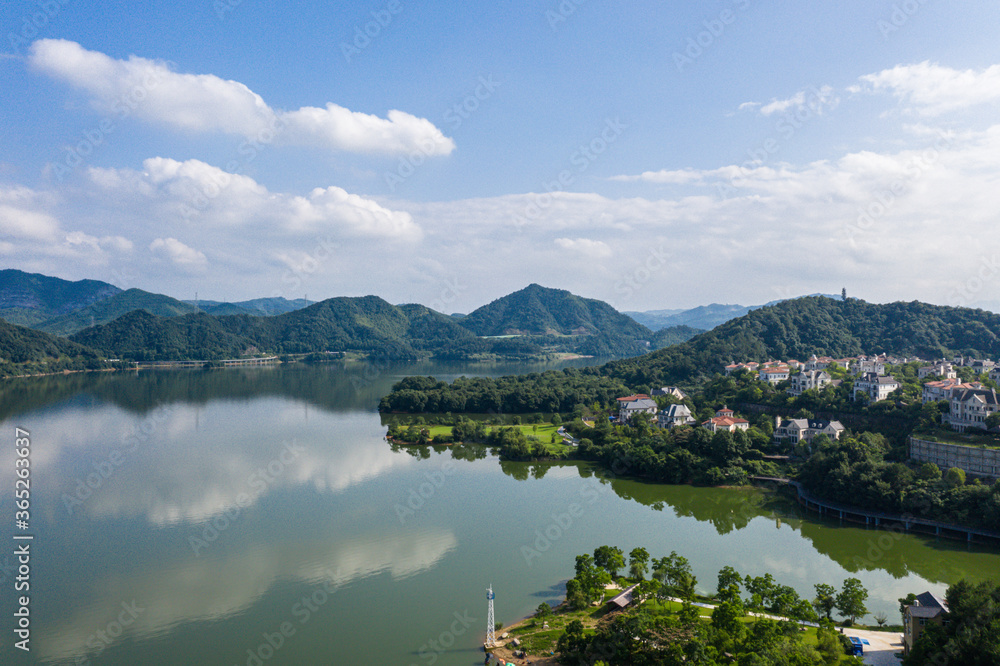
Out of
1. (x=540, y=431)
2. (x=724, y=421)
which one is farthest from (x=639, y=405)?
(x=724, y=421)

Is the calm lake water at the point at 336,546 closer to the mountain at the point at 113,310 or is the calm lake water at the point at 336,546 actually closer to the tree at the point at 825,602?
the tree at the point at 825,602

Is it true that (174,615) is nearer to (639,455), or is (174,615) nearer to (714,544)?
(714,544)

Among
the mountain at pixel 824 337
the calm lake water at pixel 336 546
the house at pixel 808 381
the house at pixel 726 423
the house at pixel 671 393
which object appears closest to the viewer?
the calm lake water at pixel 336 546

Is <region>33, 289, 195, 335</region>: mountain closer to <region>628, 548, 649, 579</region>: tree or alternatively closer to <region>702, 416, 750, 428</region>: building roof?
<region>702, 416, 750, 428</region>: building roof

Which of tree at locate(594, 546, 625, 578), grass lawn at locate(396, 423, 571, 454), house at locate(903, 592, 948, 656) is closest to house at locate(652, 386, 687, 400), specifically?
grass lawn at locate(396, 423, 571, 454)

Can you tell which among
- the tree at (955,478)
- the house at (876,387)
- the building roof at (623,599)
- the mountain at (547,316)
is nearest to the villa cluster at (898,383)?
the house at (876,387)

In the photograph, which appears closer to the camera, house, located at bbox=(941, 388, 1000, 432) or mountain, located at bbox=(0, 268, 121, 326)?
house, located at bbox=(941, 388, 1000, 432)
